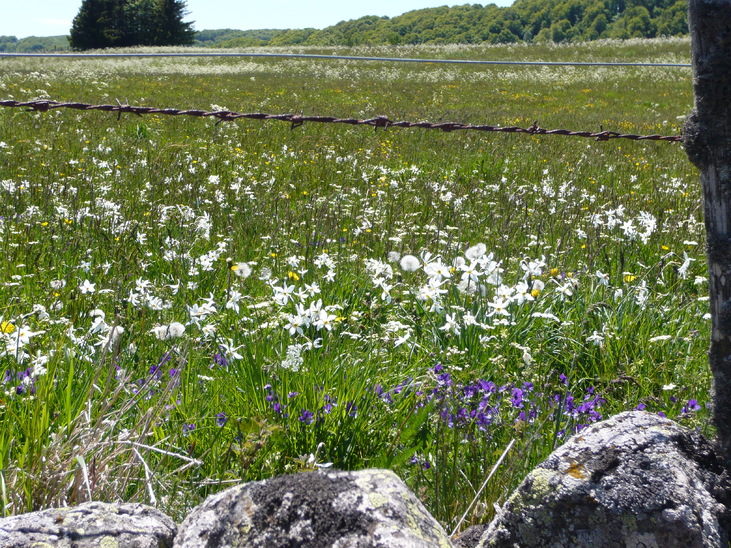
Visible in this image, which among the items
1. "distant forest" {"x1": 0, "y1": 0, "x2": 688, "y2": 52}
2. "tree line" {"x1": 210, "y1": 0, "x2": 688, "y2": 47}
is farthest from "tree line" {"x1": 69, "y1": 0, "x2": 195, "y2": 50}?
"distant forest" {"x1": 0, "y1": 0, "x2": 688, "y2": 52}

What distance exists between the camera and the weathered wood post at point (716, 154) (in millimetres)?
1672

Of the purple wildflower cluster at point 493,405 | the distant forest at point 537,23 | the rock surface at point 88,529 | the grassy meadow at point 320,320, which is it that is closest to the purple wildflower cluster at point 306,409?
the grassy meadow at point 320,320

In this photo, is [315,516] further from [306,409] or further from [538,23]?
[538,23]

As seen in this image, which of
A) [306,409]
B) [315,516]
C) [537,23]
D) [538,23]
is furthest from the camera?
[537,23]

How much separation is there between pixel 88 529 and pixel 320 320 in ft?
5.25

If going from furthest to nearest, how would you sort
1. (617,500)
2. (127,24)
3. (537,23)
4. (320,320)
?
1. (537,23)
2. (127,24)
3. (320,320)
4. (617,500)

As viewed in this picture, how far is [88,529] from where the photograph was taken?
1.44m

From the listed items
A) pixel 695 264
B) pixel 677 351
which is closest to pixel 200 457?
pixel 677 351

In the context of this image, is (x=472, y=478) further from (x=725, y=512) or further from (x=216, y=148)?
(x=216, y=148)

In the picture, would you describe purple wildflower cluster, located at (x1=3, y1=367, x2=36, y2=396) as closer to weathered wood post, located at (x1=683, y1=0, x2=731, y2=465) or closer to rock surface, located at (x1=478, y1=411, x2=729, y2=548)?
rock surface, located at (x1=478, y1=411, x2=729, y2=548)

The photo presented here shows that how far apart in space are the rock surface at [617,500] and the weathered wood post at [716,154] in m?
0.25

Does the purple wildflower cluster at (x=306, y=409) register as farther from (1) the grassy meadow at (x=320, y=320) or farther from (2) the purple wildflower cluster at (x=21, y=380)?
(2) the purple wildflower cluster at (x=21, y=380)

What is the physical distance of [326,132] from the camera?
1292 centimetres

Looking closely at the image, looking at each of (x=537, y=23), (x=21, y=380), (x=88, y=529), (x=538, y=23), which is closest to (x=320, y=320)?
(x=21, y=380)
